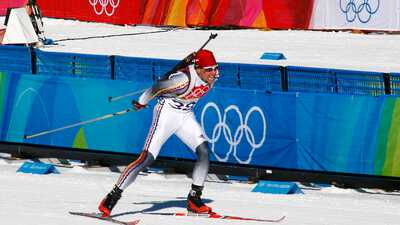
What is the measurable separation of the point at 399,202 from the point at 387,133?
38.0 inches

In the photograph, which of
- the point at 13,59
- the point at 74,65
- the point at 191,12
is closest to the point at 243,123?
the point at 74,65

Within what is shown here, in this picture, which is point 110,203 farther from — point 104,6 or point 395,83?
point 104,6

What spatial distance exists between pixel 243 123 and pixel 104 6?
21.0 metres

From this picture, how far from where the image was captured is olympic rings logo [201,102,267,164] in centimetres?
1461

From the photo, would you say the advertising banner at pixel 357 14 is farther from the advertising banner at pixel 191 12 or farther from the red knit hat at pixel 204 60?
the red knit hat at pixel 204 60

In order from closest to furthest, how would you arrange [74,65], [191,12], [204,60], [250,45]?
[204,60] < [74,65] < [250,45] < [191,12]

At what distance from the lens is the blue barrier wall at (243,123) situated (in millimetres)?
13836

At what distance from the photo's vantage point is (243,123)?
14.7 metres

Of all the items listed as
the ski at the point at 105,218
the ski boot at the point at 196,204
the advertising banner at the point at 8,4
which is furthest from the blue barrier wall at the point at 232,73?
the advertising banner at the point at 8,4

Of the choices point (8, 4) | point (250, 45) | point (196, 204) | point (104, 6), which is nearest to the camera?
point (196, 204)

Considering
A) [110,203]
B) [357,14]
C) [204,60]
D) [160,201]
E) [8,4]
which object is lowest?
[160,201]

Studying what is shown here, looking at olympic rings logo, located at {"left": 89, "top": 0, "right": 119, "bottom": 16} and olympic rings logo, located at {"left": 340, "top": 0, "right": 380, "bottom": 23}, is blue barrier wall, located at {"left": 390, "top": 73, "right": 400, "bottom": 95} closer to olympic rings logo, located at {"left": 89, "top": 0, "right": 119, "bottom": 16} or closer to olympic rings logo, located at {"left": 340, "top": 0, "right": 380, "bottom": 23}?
olympic rings logo, located at {"left": 340, "top": 0, "right": 380, "bottom": 23}

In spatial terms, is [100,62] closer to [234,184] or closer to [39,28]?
[234,184]

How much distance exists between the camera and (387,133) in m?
13.7
